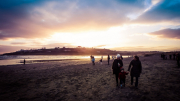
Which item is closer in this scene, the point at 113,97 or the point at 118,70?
the point at 113,97

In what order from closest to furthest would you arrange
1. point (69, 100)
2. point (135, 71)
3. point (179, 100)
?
point (179, 100)
point (69, 100)
point (135, 71)

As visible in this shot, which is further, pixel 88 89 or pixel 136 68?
pixel 88 89

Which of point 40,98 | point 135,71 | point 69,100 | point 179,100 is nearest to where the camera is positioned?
point 179,100

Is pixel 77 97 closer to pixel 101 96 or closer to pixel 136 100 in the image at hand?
pixel 101 96

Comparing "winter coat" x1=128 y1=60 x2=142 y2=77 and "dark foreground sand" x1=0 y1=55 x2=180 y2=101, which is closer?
"dark foreground sand" x1=0 y1=55 x2=180 y2=101

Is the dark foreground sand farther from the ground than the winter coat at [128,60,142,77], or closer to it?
closer to it

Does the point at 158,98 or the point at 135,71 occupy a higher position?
the point at 135,71

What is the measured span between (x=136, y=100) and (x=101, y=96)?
1.98m

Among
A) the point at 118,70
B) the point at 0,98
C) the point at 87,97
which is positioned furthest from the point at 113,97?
the point at 0,98

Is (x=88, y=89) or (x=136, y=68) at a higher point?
(x=136, y=68)

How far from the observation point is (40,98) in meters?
5.50

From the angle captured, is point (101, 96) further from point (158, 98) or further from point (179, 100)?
point (179, 100)

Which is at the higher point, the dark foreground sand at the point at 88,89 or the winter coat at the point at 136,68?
the winter coat at the point at 136,68

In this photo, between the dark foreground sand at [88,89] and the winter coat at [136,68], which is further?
the winter coat at [136,68]
